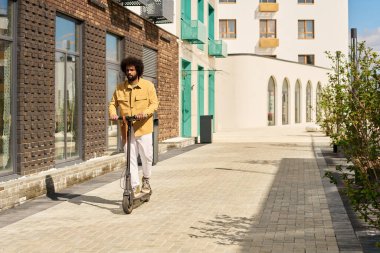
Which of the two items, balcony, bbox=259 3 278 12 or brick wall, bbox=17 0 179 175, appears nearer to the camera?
brick wall, bbox=17 0 179 175

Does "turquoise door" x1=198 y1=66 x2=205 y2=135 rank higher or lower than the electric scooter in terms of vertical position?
higher

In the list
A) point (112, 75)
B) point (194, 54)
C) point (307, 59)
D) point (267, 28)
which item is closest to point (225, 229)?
point (112, 75)

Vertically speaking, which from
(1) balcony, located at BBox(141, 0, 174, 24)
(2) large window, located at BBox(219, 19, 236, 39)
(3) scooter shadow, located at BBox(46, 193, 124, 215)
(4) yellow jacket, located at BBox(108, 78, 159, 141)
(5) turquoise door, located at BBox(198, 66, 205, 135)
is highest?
(2) large window, located at BBox(219, 19, 236, 39)

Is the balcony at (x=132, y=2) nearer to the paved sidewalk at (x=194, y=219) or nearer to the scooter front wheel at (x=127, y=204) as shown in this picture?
the paved sidewalk at (x=194, y=219)

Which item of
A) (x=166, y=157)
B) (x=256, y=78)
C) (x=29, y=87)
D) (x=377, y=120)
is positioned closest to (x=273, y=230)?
(x=377, y=120)

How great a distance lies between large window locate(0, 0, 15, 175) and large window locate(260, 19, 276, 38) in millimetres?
46463

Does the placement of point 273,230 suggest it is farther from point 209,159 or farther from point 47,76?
point 209,159

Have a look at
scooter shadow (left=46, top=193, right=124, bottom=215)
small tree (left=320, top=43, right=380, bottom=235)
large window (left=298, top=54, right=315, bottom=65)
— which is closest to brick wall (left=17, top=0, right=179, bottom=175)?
scooter shadow (left=46, top=193, right=124, bottom=215)

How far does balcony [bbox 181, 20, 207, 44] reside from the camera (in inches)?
920

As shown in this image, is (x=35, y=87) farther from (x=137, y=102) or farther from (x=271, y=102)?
(x=271, y=102)

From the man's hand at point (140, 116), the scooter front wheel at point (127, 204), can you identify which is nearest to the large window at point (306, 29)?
the man's hand at point (140, 116)

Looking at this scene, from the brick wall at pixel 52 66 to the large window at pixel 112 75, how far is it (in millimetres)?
264

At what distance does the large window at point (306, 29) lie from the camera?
5528 centimetres

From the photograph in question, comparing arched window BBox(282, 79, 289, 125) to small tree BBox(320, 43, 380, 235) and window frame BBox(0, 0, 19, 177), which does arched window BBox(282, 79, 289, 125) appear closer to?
window frame BBox(0, 0, 19, 177)
